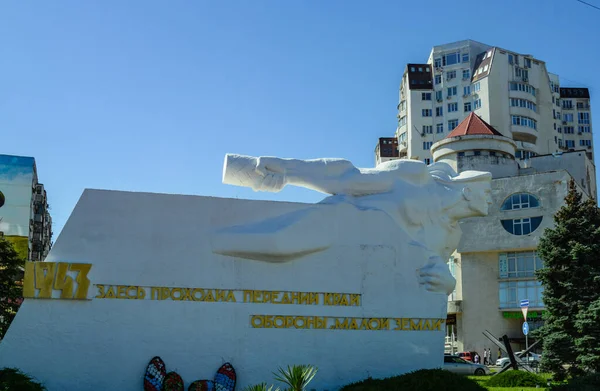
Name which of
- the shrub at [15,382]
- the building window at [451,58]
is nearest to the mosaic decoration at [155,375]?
the shrub at [15,382]

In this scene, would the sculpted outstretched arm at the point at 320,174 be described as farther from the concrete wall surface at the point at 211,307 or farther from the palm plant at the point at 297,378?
the palm plant at the point at 297,378

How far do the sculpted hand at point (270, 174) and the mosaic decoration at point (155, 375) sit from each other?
173 inches

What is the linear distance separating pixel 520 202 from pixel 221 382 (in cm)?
3790

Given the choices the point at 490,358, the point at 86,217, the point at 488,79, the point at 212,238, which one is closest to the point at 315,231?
the point at 212,238

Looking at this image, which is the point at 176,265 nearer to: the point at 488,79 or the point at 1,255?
the point at 1,255

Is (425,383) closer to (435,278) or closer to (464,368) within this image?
(435,278)

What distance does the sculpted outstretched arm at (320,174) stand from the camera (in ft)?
52.5

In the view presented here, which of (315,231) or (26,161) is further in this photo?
(26,161)

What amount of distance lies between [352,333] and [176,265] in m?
4.12

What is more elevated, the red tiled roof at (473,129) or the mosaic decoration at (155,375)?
the red tiled roof at (473,129)

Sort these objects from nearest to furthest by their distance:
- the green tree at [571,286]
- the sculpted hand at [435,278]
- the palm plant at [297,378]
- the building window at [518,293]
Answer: the palm plant at [297,378] → the sculpted hand at [435,278] → the green tree at [571,286] → the building window at [518,293]

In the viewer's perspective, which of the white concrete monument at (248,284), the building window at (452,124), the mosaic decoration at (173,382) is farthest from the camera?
the building window at (452,124)

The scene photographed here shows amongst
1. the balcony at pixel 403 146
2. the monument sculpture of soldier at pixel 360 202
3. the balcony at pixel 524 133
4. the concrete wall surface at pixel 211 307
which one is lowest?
the concrete wall surface at pixel 211 307

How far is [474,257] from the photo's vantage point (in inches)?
1981
